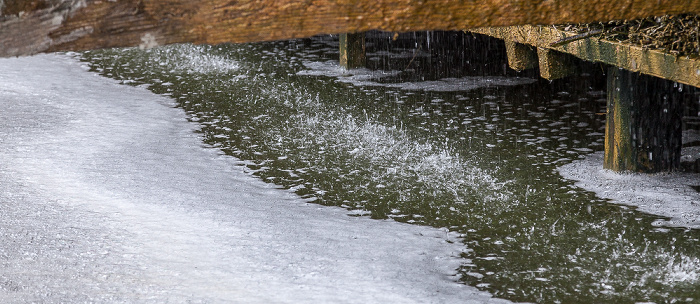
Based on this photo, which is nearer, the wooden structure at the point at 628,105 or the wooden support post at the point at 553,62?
the wooden structure at the point at 628,105

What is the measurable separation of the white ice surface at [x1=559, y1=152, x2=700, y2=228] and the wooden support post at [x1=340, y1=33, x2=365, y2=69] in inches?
156

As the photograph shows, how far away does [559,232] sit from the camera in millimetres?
3963

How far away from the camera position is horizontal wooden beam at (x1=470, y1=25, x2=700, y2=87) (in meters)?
3.63

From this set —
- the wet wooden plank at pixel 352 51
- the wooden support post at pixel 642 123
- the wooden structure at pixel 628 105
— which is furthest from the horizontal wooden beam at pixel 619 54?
the wet wooden plank at pixel 352 51

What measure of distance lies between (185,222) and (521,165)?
237cm

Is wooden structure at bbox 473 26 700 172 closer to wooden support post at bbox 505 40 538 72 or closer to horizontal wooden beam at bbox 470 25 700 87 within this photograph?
horizontal wooden beam at bbox 470 25 700 87

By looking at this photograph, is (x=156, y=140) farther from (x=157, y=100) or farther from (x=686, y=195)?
(x=686, y=195)

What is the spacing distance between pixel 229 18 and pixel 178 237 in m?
2.33

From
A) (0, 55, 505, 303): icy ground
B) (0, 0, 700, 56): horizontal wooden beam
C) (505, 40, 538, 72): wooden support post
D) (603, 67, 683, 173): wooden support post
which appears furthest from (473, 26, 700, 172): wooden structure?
(0, 0, 700, 56): horizontal wooden beam

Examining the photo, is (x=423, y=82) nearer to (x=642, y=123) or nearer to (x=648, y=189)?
(x=642, y=123)

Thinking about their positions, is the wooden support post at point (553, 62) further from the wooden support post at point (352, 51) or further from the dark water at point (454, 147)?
the wooden support post at point (352, 51)

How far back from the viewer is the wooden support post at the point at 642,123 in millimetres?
4547

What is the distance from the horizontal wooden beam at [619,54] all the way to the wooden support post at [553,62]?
15cm

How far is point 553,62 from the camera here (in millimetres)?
4848
